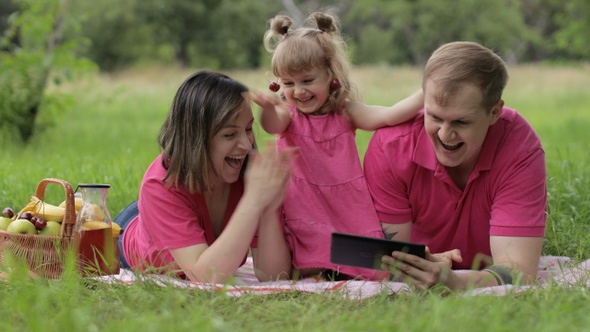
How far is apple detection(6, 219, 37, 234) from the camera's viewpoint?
13.4 ft

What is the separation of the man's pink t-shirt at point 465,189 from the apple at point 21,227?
1.75m

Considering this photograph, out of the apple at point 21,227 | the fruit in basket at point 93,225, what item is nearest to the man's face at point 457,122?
the fruit in basket at point 93,225

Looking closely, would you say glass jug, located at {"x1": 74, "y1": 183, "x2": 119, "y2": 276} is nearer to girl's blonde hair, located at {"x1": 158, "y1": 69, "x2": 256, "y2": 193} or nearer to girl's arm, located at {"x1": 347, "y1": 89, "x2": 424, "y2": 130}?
girl's blonde hair, located at {"x1": 158, "y1": 69, "x2": 256, "y2": 193}

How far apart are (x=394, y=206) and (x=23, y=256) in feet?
6.16

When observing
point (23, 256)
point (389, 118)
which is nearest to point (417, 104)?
point (389, 118)

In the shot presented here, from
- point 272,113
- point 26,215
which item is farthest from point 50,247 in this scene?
→ point 272,113

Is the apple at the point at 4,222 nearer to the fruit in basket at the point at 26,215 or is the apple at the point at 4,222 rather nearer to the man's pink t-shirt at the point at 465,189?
the fruit in basket at the point at 26,215

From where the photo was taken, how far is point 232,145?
12.9ft

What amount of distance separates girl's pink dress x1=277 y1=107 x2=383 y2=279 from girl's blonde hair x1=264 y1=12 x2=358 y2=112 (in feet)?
0.55

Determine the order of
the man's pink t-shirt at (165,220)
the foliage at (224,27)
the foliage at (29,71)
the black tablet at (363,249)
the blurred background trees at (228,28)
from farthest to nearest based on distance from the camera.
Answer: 1. the foliage at (224,27)
2. the blurred background trees at (228,28)
3. the foliage at (29,71)
4. the man's pink t-shirt at (165,220)
5. the black tablet at (363,249)

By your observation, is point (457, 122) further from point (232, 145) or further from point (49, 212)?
point (49, 212)

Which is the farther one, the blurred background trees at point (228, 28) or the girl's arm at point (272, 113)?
the blurred background trees at point (228, 28)

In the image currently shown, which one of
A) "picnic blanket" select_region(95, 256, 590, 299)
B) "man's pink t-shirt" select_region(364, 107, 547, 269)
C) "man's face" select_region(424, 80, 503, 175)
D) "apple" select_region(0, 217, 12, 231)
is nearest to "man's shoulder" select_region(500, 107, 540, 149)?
"man's pink t-shirt" select_region(364, 107, 547, 269)

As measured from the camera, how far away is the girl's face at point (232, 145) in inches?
155
